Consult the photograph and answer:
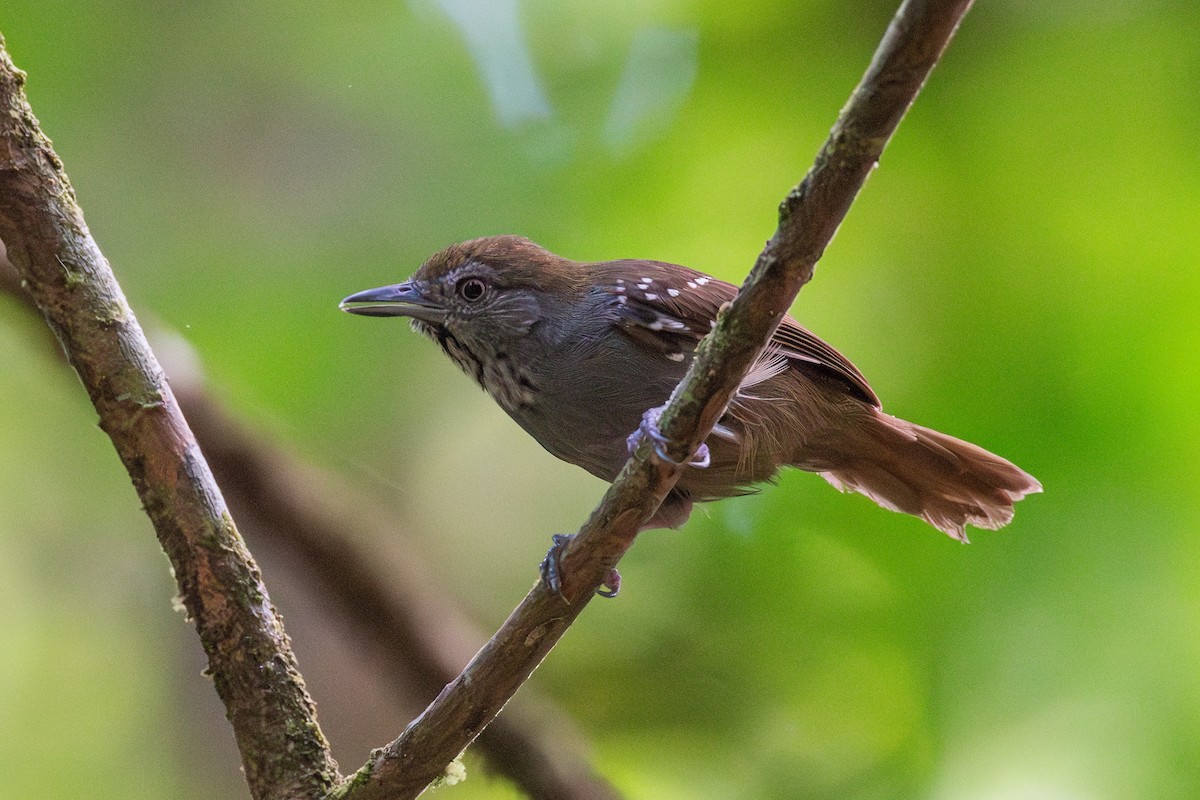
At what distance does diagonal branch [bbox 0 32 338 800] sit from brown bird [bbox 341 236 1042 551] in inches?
42.9

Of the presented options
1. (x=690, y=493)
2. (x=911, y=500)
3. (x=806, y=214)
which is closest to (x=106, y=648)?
(x=690, y=493)

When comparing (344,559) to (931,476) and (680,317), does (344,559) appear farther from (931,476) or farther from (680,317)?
(931,476)

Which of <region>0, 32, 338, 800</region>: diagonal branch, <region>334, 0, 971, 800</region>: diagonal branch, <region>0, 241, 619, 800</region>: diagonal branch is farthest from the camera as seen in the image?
<region>0, 241, 619, 800</region>: diagonal branch

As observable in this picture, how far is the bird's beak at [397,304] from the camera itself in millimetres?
3234

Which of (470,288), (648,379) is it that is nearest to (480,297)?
(470,288)

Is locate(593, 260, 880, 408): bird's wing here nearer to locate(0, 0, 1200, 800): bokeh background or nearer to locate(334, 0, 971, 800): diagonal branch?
locate(0, 0, 1200, 800): bokeh background

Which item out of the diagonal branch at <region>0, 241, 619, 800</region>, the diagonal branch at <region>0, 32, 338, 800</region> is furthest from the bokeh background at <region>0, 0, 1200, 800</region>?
the diagonal branch at <region>0, 32, 338, 800</region>

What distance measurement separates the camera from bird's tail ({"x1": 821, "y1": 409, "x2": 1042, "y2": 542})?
10.9 ft

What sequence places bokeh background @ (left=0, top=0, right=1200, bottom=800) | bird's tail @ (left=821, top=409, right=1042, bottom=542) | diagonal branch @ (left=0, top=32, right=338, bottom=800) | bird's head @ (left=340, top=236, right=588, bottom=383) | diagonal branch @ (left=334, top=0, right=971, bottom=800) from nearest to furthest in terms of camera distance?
diagonal branch @ (left=334, top=0, right=971, bottom=800)
diagonal branch @ (left=0, top=32, right=338, bottom=800)
bird's head @ (left=340, top=236, right=588, bottom=383)
bird's tail @ (left=821, top=409, right=1042, bottom=542)
bokeh background @ (left=0, top=0, right=1200, bottom=800)

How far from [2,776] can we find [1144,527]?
5.14 meters

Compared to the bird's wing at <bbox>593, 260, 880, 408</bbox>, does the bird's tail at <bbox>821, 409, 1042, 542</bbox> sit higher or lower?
higher

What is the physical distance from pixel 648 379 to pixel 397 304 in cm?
89

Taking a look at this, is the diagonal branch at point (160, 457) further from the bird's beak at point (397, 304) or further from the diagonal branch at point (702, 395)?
the bird's beak at point (397, 304)

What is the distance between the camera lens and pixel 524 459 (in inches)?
191
